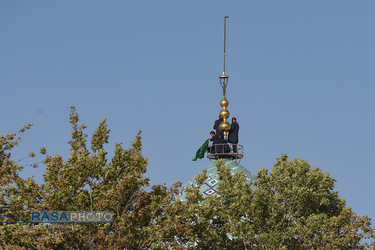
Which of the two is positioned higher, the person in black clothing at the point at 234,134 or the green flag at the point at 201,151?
the person in black clothing at the point at 234,134

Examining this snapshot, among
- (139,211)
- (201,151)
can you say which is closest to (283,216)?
(139,211)

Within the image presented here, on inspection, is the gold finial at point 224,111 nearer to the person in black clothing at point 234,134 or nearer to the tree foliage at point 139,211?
the person in black clothing at point 234,134

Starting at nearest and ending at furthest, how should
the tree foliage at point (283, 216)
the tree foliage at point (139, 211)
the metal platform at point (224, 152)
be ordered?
the tree foliage at point (139, 211) → the tree foliage at point (283, 216) → the metal platform at point (224, 152)

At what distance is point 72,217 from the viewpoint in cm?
2255

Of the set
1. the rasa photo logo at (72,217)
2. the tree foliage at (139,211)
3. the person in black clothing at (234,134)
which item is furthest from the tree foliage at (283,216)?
the person in black clothing at (234,134)

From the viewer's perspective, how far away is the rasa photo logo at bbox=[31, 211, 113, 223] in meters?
22.4

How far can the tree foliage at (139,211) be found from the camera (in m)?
22.2

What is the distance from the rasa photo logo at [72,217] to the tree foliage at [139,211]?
0.46 feet

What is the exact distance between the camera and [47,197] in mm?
22859

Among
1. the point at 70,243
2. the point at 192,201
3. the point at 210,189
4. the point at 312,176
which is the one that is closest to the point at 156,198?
the point at 192,201

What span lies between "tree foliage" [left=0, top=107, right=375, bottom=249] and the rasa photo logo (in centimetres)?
14

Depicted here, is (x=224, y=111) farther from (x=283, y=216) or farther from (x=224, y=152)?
(x=283, y=216)

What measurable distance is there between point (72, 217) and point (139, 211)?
1.63m

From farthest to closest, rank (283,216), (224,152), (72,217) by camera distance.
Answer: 1. (224,152)
2. (283,216)
3. (72,217)
